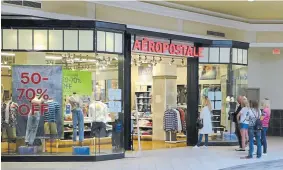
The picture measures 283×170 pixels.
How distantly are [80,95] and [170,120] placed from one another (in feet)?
16.0

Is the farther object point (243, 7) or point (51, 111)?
point (243, 7)

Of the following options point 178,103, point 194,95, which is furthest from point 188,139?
point 178,103

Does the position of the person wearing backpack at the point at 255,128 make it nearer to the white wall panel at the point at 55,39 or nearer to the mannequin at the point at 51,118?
the mannequin at the point at 51,118

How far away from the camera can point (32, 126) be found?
945cm

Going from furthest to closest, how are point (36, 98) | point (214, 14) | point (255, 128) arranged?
point (214, 14)
point (255, 128)
point (36, 98)

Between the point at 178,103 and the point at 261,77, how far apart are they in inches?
155

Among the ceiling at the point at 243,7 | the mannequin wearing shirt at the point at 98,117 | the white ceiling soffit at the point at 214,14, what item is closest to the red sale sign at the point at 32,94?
the mannequin wearing shirt at the point at 98,117

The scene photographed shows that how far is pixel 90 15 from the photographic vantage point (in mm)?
10195

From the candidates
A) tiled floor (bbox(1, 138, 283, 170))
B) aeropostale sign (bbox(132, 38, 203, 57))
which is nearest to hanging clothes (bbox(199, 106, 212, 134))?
tiled floor (bbox(1, 138, 283, 170))

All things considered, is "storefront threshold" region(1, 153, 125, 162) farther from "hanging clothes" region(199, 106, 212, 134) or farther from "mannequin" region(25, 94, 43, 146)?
"hanging clothes" region(199, 106, 212, 134)

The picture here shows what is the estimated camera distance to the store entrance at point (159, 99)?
44.7 ft

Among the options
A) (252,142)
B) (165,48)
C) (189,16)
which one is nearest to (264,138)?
(252,142)

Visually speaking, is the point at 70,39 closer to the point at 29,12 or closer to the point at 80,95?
the point at 29,12

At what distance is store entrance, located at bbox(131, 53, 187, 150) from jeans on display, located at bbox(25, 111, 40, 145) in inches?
165
